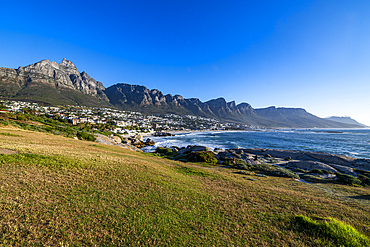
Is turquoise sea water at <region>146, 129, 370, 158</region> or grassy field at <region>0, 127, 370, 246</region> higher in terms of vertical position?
grassy field at <region>0, 127, 370, 246</region>

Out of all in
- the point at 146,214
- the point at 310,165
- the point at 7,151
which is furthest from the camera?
the point at 310,165

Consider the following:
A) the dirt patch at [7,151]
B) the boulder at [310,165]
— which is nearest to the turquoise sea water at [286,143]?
the boulder at [310,165]

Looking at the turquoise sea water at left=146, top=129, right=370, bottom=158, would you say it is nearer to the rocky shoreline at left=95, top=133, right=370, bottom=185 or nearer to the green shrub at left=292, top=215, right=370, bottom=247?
the rocky shoreline at left=95, top=133, right=370, bottom=185

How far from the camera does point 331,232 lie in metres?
5.80

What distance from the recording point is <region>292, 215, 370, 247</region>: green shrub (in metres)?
5.44

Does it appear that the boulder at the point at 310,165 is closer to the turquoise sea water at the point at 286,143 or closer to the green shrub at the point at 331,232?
the green shrub at the point at 331,232

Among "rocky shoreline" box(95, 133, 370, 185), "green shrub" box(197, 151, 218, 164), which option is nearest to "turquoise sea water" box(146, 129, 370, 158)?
"rocky shoreline" box(95, 133, 370, 185)

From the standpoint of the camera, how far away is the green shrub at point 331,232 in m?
5.44

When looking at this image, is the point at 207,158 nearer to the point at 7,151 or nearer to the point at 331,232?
the point at 331,232

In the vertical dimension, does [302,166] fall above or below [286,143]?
above

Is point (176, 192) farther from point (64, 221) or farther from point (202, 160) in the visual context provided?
point (202, 160)

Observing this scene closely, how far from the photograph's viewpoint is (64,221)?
5445mm

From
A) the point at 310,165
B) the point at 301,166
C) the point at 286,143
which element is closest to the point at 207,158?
the point at 301,166

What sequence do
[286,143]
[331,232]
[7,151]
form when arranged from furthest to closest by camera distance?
[286,143] → [7,151] → [331,232]
